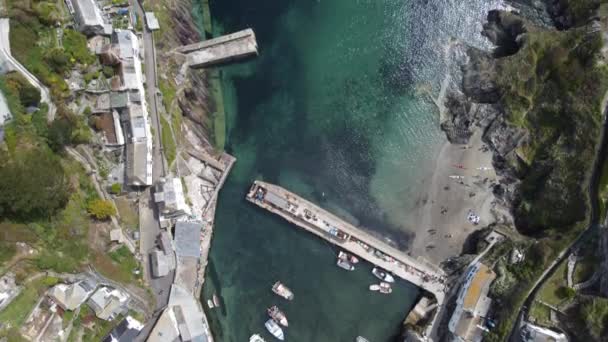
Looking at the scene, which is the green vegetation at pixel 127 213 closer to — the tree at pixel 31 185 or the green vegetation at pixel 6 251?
the tree at pixel 31 185

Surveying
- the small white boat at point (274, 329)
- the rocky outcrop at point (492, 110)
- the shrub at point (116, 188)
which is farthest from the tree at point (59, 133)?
the rocky outcrop at point (492, 110)

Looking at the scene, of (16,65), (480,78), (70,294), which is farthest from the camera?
(480,78)

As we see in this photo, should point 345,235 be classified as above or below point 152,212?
below

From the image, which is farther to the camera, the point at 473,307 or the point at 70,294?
the point at 473,307

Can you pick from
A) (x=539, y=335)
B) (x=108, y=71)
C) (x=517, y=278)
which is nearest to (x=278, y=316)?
(x=517, y=278)

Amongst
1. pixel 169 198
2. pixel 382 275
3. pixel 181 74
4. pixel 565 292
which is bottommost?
pixel 382 275

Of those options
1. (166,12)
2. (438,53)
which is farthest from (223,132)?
(438,53)

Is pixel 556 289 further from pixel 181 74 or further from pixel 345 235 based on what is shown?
pixel 181 74
